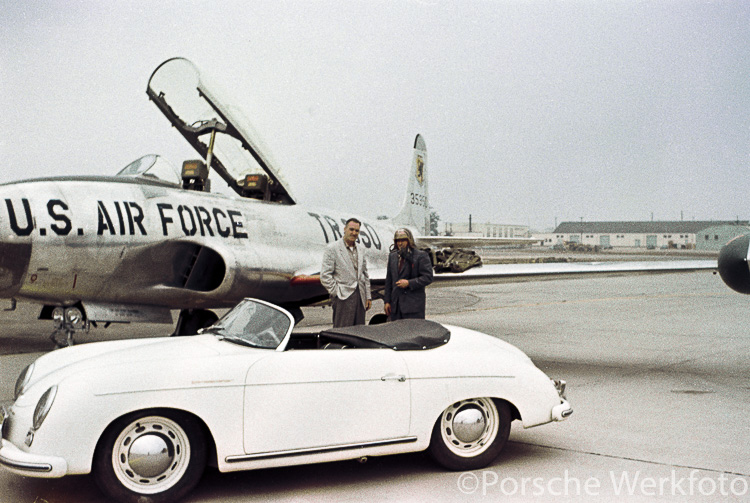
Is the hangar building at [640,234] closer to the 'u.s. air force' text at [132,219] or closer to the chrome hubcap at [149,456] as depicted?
the 'u.s. air force' text at [132,219]

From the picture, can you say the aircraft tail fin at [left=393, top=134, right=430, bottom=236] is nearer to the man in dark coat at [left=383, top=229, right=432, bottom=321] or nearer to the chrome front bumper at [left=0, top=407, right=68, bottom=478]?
the man in dark coat at [left=383, top=229, right=432, bottom=321]

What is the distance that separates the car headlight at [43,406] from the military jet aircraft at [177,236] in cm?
433

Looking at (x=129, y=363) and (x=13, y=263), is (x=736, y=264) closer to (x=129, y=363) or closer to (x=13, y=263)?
(x=129, y=363)

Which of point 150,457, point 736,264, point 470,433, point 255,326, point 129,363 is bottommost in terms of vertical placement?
point 470,433

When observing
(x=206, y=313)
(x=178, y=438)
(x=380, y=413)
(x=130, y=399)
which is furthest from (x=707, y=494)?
(x=206, y=313)

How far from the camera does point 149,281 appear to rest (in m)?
7.92

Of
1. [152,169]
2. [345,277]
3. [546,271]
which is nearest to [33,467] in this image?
[345,277]

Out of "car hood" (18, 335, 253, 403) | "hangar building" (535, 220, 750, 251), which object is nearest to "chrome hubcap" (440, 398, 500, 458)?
"car hood" (18, 335, 253, 403)

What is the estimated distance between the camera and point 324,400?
11.5 ft

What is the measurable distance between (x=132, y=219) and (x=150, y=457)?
16.5 ft

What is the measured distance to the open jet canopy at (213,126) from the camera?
855 centimetres

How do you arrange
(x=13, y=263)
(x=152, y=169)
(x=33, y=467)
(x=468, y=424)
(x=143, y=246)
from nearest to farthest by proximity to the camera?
1. (x=33, y=467)
2. (x=468, y=424)
3. (x=13, y=263)
4. (x=143, y=246)
5. (x=152, y=169)

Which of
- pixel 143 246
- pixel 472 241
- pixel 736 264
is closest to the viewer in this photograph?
pixel 736 264

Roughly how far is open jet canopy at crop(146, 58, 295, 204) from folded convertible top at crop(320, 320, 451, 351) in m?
5.40
